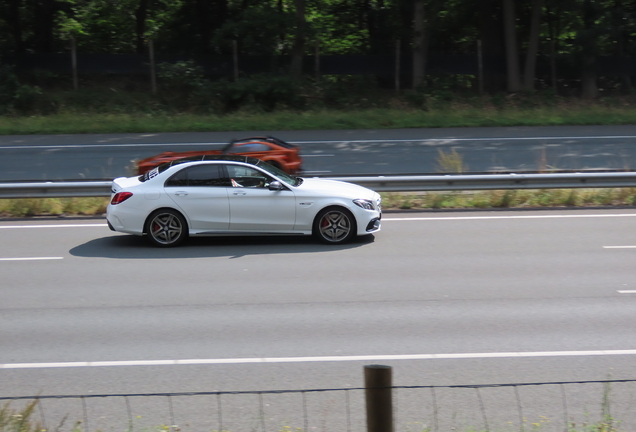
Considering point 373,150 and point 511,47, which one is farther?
point 511,47

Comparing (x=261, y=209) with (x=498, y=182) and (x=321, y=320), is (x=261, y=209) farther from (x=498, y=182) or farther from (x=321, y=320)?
(x=498, y=182)

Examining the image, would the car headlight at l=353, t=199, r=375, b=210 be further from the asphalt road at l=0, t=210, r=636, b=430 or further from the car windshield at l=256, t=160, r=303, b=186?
the car windshield at l=256, t=160, r=303, b=186

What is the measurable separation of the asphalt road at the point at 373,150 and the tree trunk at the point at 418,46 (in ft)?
27.4

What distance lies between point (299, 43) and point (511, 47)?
10160mm

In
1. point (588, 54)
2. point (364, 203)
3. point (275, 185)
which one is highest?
point (588, 54)

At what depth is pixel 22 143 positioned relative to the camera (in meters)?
Result: 23.8

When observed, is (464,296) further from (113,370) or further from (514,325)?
(113,370)

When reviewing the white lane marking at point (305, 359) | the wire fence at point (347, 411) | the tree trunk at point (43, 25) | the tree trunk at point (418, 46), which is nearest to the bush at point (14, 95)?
the tree trunk at point (43, 25)

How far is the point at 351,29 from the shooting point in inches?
1613

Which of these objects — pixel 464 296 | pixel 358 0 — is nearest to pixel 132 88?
pixel 358 0

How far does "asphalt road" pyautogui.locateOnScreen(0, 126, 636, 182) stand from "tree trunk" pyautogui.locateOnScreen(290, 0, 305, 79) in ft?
28.6

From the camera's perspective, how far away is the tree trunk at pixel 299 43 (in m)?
33.2

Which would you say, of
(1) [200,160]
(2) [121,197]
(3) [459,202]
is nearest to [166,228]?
(2) [121,197]

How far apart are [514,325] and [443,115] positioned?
22.3 metres
